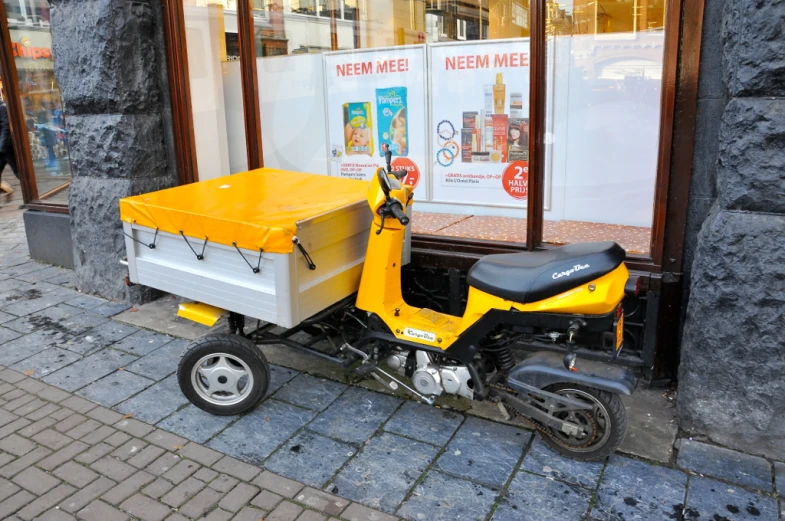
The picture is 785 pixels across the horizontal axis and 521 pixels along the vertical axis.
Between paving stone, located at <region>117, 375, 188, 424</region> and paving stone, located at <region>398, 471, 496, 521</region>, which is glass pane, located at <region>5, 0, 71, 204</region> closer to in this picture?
paving stone, located at <region>117, 375, 188, 424</region>

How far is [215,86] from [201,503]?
4.20 meters

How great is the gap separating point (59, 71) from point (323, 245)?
400 cm

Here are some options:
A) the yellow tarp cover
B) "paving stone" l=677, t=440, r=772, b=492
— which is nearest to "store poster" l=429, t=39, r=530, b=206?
the yellow tarp cover

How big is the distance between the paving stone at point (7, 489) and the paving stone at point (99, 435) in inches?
18.6

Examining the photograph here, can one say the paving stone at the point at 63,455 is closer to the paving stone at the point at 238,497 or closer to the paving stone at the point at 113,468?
the paving stone at the point at 113,468

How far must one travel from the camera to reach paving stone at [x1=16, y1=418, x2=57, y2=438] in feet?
13.2

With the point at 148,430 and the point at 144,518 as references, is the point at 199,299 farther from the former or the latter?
the point at 144,518

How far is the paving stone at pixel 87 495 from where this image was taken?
333 centimetres

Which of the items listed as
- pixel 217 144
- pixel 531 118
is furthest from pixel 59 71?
pixel 531 118

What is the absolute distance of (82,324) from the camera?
571 centimetres

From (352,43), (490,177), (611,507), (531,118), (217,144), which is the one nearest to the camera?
(611,507)

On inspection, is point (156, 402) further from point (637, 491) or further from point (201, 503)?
point (637, 491)

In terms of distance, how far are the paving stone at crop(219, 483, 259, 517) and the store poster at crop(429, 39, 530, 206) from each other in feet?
9.96

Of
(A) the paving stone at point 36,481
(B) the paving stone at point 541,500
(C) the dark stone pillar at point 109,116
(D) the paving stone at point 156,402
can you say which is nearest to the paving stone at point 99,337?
(C) the dark stone pillar at point 109,116
